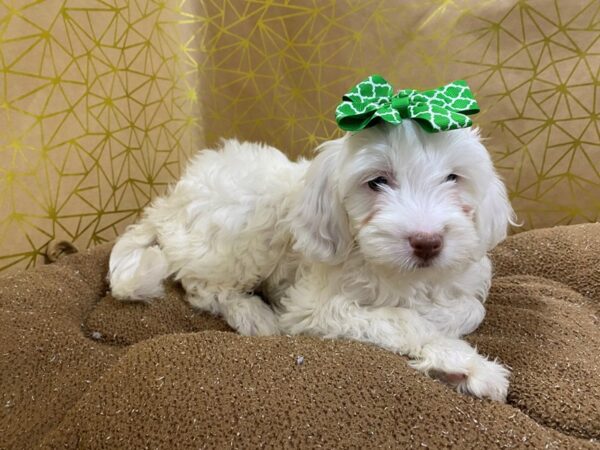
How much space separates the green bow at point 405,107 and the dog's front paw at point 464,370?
549mm

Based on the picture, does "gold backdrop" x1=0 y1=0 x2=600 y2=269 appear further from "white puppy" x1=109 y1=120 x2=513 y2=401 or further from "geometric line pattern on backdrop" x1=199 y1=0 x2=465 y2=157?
"white puppy" x1=109 y1=120 x2=513 y2=401

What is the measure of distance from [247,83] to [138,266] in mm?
1196

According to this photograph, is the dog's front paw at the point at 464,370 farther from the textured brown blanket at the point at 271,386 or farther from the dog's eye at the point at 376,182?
the dog's eye at the point at 376,182

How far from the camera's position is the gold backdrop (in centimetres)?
206

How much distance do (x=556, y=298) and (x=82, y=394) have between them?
142 centimetres

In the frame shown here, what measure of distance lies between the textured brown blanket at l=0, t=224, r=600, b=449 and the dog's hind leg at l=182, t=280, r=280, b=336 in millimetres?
190

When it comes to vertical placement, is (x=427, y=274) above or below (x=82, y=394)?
above

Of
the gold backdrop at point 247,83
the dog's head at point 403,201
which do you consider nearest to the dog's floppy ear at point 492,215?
the dog's head at point 403,201

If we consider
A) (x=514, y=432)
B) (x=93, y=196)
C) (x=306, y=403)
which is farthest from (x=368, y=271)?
(x=93, y=196)

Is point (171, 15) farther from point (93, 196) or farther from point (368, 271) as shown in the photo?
point (368, 271)

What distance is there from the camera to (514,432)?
114cm

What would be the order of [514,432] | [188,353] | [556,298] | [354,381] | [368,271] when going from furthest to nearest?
[556,298] < [368,271] < [188,353] < [354,381] < [514,432]

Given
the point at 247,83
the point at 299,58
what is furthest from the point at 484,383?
the point at 247,83

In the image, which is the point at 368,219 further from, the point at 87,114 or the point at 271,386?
the point at 87,114
